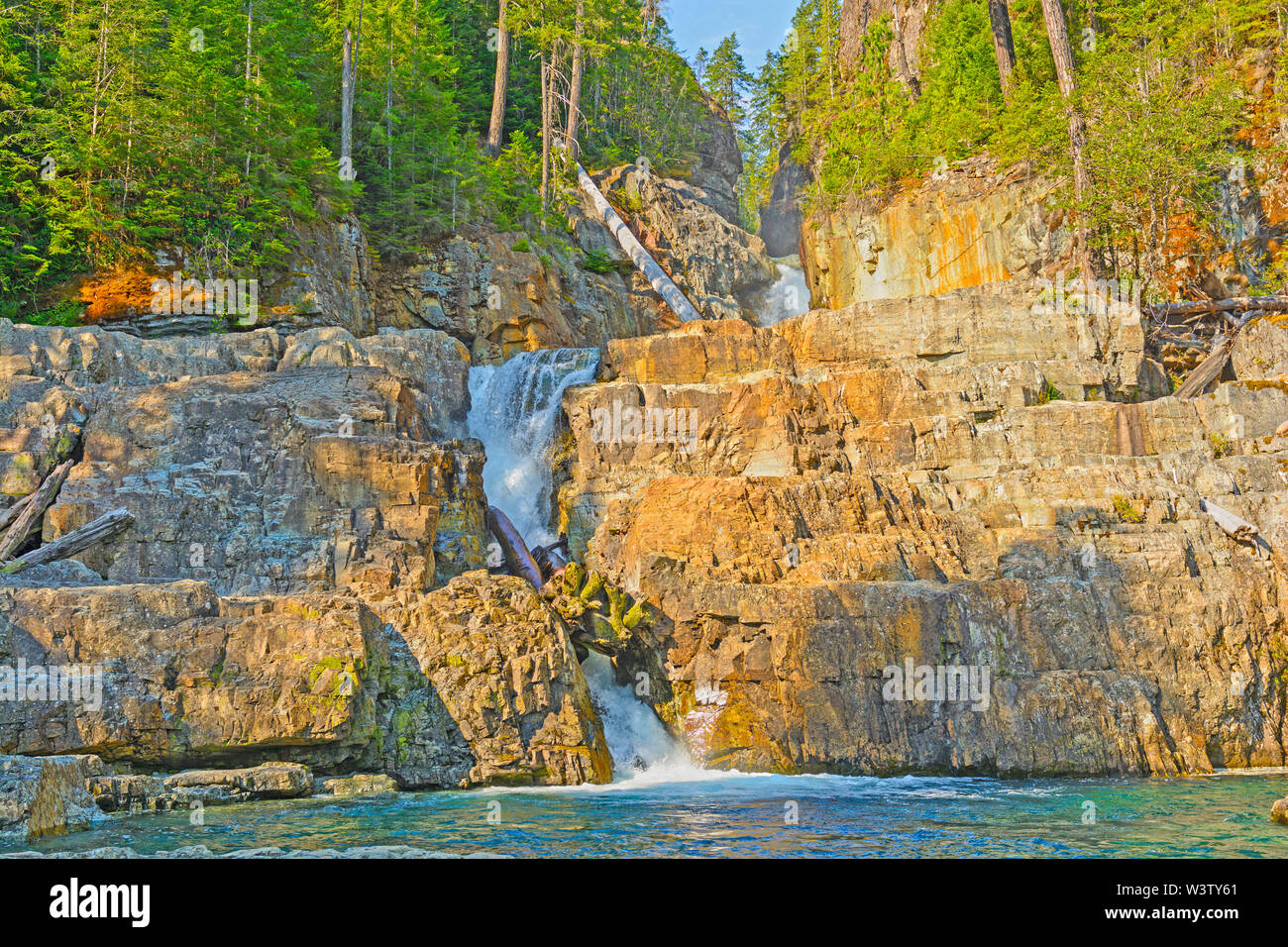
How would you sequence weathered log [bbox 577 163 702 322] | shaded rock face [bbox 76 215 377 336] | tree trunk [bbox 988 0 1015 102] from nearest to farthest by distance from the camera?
shaded rock face [bbox 76 215 377 336], tree trunk [bbox 988 0 1015 102], weathered log [bbox 577 163 702 322]

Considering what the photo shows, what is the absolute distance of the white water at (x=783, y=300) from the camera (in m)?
45.0

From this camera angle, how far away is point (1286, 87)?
28.8m

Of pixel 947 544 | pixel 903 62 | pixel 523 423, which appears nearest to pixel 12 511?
pixel 523 423

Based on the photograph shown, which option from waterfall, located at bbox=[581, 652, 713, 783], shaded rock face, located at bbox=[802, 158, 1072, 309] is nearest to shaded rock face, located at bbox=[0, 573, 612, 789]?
waterfall, located at bbox=[581, 652, 713, 783]

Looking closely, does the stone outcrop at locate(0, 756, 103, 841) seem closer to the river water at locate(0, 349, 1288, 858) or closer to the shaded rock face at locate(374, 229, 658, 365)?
the river water at locate(0, 349, 1288, 858)

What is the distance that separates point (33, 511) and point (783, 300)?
34047 mm

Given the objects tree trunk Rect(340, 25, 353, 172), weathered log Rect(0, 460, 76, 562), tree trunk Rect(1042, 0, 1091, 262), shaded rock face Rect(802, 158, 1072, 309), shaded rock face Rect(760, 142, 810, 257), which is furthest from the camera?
shaded rock face Rect(760, 142, 810, 257)

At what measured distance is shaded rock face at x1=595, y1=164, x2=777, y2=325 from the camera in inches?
1660

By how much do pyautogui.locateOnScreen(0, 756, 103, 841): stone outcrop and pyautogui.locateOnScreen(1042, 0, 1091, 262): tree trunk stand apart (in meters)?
27.7

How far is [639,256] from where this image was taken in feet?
131

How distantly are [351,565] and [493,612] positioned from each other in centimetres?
282

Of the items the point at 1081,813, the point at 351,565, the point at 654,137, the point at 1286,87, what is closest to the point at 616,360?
the point at 351,565

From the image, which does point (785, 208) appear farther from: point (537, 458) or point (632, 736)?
point (632, 736)

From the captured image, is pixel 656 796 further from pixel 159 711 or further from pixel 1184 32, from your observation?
pixel 1184 32
